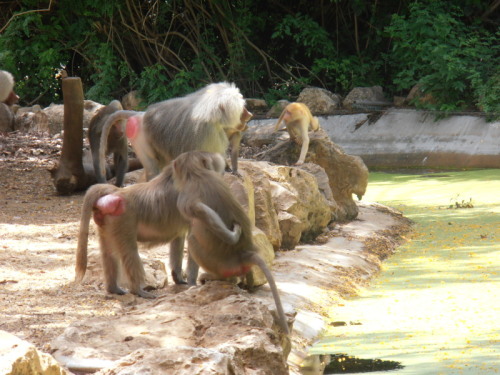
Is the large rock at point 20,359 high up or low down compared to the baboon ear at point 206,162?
down

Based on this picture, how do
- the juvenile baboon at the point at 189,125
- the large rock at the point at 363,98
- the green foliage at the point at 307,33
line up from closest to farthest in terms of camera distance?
the juvenile baboon at the point at 189,125
the large rock at the point at 363,98
the green foliage at the point at 307,33

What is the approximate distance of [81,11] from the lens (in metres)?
17.5

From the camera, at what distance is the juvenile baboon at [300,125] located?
934 cm

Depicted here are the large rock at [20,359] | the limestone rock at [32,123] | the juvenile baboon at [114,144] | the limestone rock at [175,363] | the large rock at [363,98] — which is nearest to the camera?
the large rock at [20,359]

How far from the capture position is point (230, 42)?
18.2 metres

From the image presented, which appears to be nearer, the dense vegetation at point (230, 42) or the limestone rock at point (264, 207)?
the limestone rock at point (264, 207)

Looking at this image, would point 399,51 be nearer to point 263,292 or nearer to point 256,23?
point 256,23

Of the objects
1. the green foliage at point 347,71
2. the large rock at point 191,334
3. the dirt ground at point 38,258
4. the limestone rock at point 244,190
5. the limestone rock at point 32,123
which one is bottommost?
the dirt ground at point 38,258

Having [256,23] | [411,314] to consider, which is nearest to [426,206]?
[411,314]

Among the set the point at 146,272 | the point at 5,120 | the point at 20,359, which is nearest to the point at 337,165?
the point at 146,272

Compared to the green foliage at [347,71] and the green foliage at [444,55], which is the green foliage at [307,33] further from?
the green foliage at [444,55]

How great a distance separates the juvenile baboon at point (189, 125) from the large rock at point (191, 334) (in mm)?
2307

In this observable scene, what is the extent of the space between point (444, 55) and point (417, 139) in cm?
196

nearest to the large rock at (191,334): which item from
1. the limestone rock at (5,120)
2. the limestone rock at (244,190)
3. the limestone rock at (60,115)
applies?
the limestone rock at (244,190)
